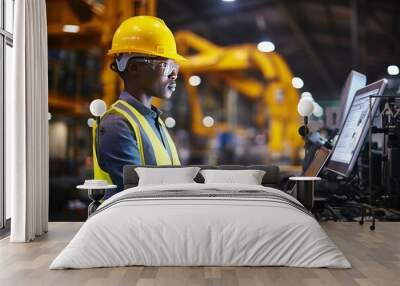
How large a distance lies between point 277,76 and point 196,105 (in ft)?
3.24

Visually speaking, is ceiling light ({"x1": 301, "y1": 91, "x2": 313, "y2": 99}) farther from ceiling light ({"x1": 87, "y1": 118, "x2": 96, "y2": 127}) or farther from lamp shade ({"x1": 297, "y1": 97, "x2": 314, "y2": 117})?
ceiling light ({"x1": 87, "y1": 118, "x2": 96, "y2": 127})

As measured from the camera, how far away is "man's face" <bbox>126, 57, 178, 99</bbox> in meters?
6.27

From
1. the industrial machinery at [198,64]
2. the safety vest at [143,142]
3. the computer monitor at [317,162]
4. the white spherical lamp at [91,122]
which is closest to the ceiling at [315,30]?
the industrial machinery at [198,64]

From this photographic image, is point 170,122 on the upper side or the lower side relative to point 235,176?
upper

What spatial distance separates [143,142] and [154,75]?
79 centimetres

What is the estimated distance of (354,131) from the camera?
617 cm

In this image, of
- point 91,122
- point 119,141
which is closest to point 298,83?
point 119,141

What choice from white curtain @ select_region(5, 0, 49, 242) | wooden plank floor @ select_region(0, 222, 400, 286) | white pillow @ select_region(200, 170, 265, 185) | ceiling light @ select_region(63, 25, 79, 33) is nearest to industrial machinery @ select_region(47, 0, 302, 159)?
ceiling light @ select_region(63, 25, 79, 33)

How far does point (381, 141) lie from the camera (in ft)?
21.3

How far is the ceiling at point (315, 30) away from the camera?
21.1 ft

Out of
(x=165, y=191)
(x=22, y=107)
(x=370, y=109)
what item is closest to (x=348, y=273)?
(x=165, y=191)

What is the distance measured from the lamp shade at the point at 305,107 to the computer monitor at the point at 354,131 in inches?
20.2

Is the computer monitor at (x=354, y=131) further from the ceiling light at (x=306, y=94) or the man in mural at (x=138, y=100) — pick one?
the man in mural at (x=138, y=100)

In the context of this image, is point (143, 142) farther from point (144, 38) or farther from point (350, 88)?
point (350, 88)
